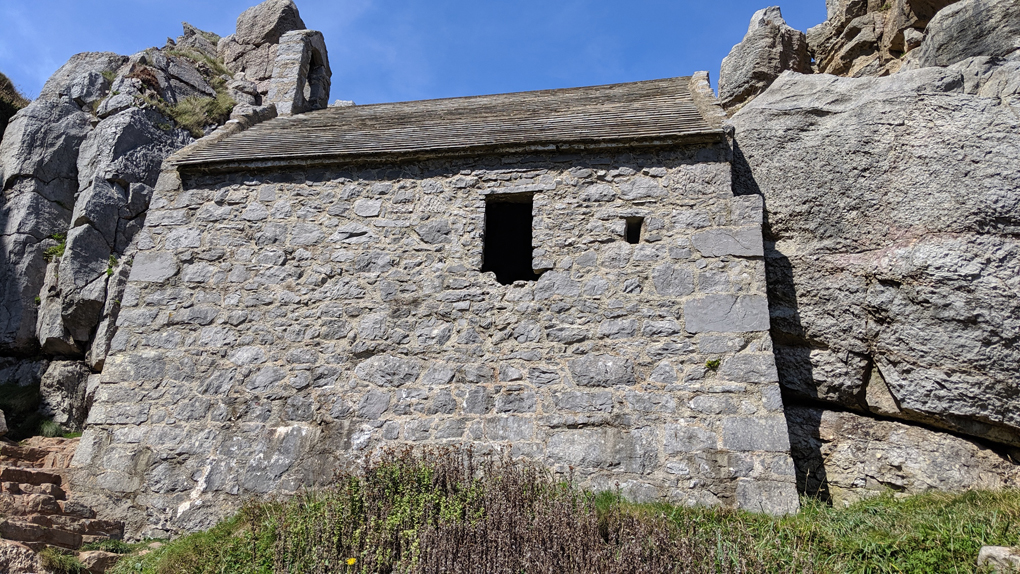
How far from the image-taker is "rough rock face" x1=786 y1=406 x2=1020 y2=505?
5359mm

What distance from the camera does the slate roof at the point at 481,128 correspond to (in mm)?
6762

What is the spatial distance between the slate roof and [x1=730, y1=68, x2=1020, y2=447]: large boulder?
1.28 metres

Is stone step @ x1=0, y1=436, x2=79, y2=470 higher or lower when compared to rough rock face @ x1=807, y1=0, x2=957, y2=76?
lower

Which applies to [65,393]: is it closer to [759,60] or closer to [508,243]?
[508,243]

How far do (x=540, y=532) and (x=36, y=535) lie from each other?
4.04m

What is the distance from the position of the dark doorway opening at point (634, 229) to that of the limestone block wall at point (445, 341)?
0.08 m

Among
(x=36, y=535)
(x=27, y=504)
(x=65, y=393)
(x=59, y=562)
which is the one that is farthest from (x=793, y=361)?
(x=65, y=393)

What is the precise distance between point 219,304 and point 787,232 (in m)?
6.12

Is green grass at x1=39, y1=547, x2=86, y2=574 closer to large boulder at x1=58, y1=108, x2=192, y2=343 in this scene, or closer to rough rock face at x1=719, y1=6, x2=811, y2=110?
large boulder at x1=58, y1=108, x2=192, y2=343

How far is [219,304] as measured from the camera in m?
6.68

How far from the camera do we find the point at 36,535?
16.3 feet

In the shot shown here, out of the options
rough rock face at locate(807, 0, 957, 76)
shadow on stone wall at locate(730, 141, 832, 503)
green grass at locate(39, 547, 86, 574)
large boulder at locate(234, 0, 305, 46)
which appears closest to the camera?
green grass at locate(39, 547, 86, 574)

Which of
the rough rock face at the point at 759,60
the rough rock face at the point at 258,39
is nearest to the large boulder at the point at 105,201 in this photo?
the rough rock face at the point at 258,39

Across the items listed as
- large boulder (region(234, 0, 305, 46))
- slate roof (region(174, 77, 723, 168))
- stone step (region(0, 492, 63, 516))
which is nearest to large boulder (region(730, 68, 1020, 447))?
slate roof (region(174, 77, 723, 168))
